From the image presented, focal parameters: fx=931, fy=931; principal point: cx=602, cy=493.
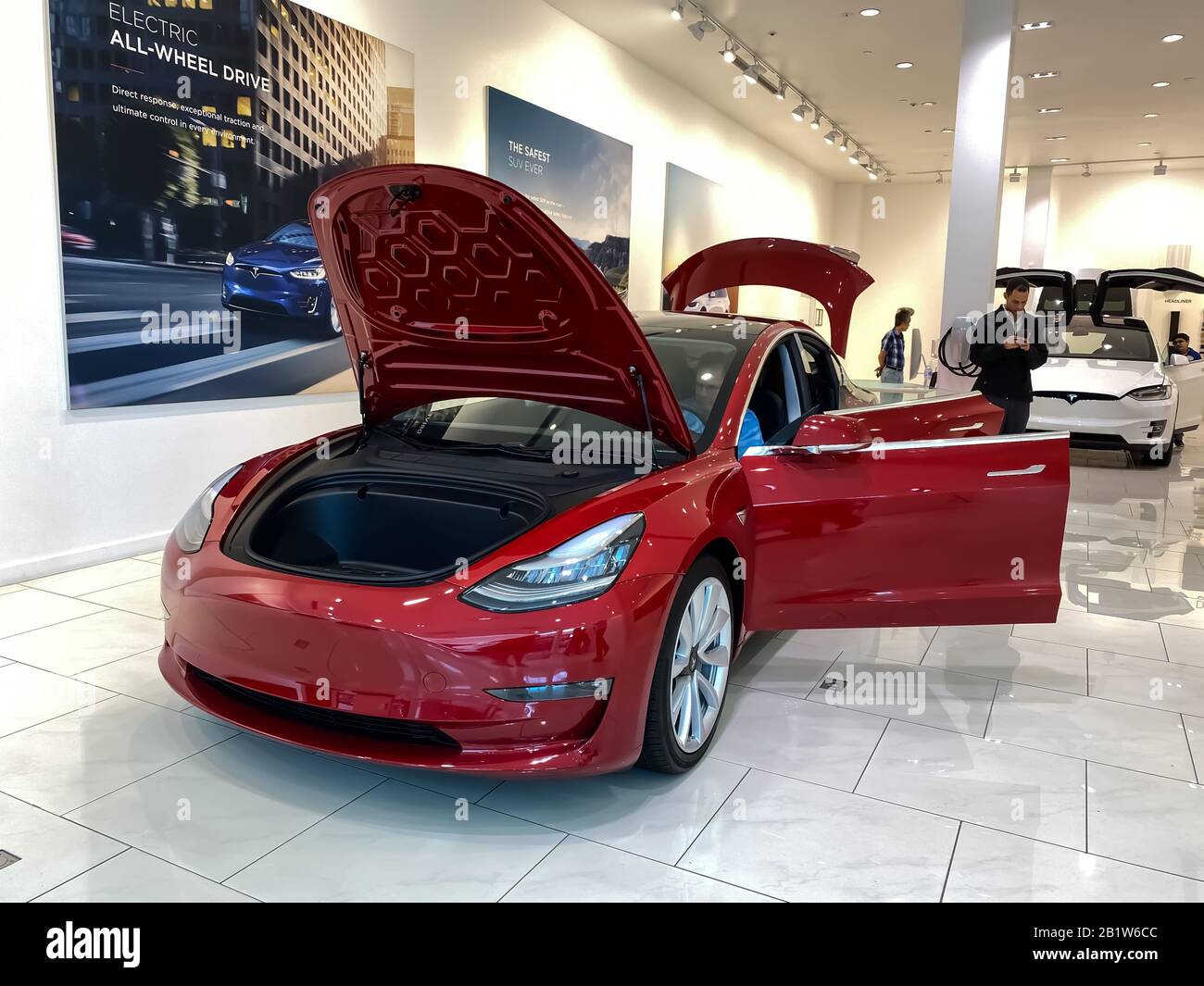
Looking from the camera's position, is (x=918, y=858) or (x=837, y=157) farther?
(x=837, y=157)

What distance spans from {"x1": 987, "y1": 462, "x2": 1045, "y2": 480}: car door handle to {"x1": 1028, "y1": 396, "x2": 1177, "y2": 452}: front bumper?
510cm


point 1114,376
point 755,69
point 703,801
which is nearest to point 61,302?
point 703,801

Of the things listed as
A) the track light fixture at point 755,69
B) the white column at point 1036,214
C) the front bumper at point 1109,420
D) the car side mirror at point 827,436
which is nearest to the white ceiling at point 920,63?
the track light fixture at point 755,69

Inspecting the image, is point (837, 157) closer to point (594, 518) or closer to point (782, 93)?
point (782, 93)

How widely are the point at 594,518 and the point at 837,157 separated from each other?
1246cm

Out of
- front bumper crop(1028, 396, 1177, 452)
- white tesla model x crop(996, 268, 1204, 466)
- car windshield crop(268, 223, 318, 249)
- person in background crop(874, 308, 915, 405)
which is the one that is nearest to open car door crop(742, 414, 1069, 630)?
car windshield crop(268, 223, 318, 249)

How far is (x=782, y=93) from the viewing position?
9.23 m

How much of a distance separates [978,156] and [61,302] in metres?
5.61

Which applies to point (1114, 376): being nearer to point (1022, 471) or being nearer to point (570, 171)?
Result: point (570, 171)

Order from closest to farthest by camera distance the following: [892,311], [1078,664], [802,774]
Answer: [802,774] < [1078,664] < [892,311]

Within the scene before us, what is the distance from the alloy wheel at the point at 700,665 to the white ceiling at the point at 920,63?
18.8ft

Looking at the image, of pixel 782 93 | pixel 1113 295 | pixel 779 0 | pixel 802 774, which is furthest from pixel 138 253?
pixel 1113 295

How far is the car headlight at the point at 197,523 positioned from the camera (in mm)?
2256

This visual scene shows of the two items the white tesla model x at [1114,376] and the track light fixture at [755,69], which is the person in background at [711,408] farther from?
the white tesla model x at [1114,376]
